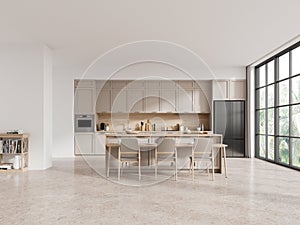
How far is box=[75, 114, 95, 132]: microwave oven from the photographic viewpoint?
1145 cm

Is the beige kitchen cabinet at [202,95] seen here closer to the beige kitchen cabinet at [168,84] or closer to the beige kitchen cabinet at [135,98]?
the beige kitchen cabinet at [168,84]

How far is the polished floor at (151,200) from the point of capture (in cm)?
397

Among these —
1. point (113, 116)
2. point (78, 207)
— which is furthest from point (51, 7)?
point (113, 116)

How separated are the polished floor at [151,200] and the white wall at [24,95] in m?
1.06

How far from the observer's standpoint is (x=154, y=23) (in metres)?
6.62

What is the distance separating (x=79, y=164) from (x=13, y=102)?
2202 mm

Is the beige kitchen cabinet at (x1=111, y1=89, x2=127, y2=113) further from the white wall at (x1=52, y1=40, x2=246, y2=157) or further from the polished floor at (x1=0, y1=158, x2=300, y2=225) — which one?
the polished floor at (x1=0, y1=158, x2=300, y2=225)

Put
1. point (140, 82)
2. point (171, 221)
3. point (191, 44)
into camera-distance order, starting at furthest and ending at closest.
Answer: point (140, 82)
point (191, 44)
point (171, 221)

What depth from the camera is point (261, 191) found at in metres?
5.56

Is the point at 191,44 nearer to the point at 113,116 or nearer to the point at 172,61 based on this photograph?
the point at 172,61

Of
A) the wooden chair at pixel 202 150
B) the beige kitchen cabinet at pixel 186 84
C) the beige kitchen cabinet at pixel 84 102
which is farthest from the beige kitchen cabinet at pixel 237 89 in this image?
the wooden chair at pixel 202 150

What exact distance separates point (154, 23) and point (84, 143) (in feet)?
18.9

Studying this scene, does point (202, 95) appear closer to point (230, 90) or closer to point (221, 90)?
point (221, 90)

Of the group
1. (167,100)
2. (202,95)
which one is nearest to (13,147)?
(167,100)
